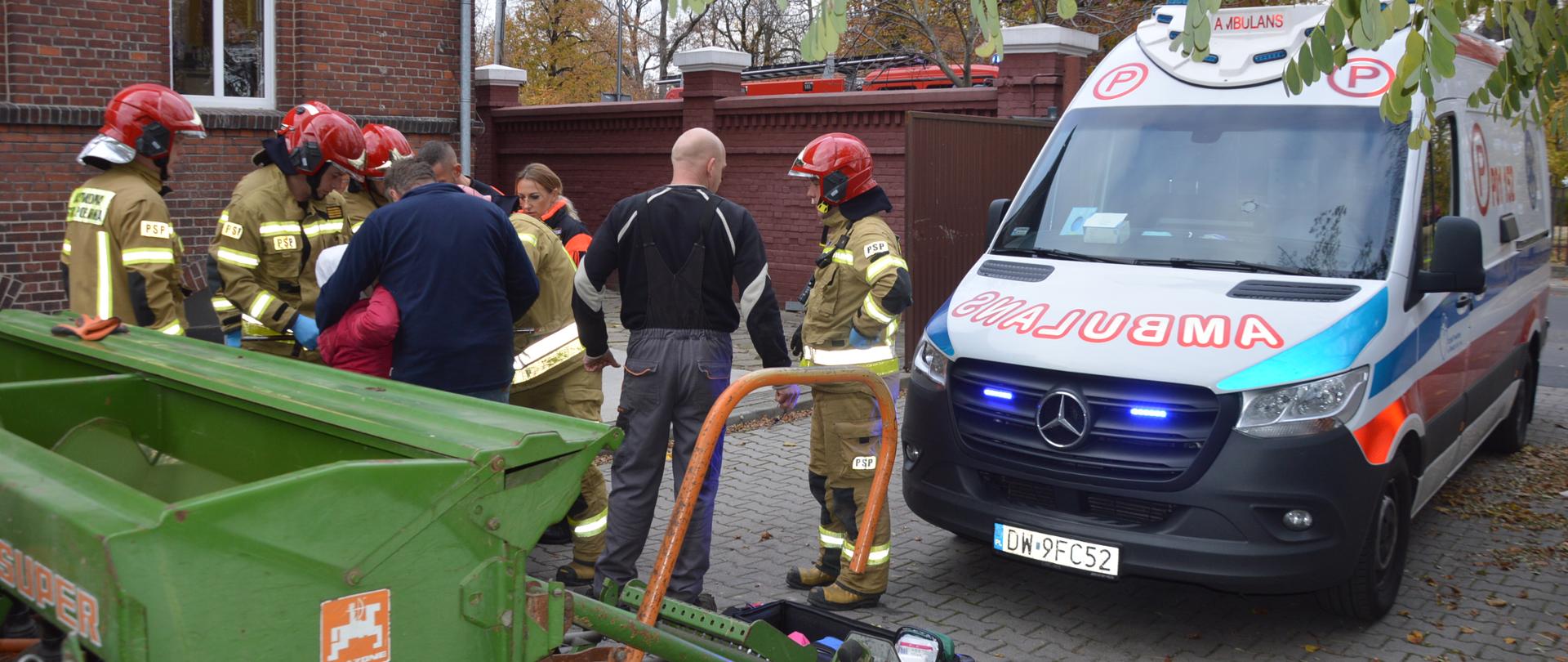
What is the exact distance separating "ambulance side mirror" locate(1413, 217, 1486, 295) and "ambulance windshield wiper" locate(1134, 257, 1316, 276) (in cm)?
45

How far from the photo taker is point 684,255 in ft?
15.3

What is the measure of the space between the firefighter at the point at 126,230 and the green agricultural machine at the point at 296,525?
1.36m

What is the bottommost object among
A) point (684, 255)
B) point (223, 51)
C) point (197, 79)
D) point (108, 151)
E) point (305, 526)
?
point (305, 526)

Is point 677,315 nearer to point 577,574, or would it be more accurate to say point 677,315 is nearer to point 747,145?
point 577,574

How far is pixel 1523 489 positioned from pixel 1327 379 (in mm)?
3774

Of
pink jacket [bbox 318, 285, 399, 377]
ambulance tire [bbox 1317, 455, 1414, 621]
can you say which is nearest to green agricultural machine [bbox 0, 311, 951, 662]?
pink jacket [bbox 318, 285, 399, 377]

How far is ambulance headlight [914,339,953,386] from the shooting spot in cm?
519

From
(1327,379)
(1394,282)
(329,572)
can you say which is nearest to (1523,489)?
(1394,282)

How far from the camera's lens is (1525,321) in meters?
7.41

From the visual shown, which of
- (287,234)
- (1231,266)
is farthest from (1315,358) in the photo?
(287,234)

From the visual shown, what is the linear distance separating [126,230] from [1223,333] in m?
4.19

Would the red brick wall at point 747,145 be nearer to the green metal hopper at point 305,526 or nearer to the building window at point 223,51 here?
the building window at point 223,51

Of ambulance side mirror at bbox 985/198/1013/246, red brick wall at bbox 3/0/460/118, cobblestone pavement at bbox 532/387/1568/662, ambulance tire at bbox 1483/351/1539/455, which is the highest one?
red brick wall at bbox 3/0/460/118

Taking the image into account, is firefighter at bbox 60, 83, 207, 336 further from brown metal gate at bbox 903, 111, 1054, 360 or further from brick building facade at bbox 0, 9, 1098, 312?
brown metal gate at bbox 903, 111, 1054, 360
